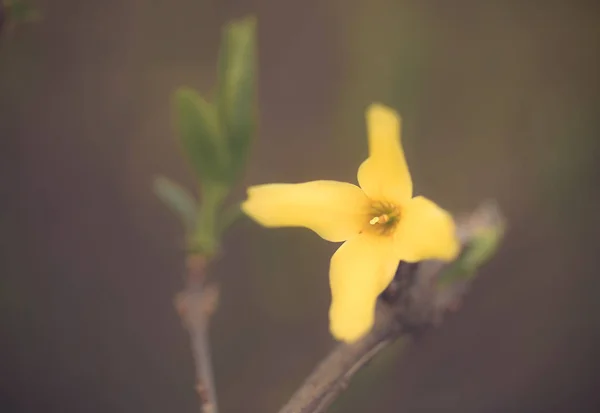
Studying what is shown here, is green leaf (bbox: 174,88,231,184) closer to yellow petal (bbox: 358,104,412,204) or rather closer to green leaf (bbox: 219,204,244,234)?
green leaf (bbox: 219,204,244,234)

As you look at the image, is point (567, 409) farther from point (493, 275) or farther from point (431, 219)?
point (431, 219)

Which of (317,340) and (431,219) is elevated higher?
(317,340)

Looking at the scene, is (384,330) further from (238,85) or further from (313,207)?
(238,85)

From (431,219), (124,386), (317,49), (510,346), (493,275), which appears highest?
(317,49)

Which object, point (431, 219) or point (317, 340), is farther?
point (317, 340)

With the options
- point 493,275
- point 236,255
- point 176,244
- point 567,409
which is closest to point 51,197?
point 176,244

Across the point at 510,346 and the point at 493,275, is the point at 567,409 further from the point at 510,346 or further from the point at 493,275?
the point at 493,275

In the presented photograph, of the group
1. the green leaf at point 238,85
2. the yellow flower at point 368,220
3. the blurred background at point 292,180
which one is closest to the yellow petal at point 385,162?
the yellow flower at point 368,220
